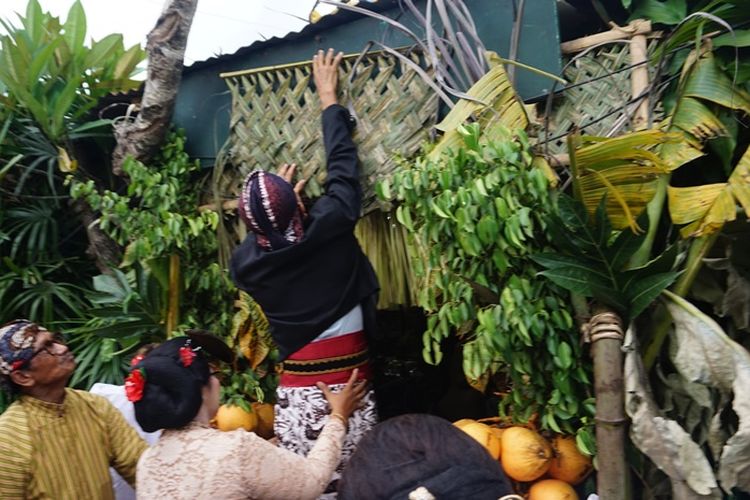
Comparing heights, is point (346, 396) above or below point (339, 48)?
below

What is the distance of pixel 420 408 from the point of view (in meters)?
4.41

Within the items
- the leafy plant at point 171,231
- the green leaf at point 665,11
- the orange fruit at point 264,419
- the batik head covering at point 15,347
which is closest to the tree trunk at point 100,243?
the leafy plant at point 171,231

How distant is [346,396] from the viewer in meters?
2.62

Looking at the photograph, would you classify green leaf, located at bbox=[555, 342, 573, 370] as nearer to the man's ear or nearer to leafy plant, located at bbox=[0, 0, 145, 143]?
the man's ear

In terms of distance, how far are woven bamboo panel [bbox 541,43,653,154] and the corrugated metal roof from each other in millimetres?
798

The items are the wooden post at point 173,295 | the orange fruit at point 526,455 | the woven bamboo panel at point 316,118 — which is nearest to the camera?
the orange fruit at point 526,455

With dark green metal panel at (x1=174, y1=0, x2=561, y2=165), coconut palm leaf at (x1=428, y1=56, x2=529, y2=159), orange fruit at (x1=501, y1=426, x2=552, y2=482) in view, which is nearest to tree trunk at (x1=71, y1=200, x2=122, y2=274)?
dark green metal panel at (x1=174, y1=0, x2=561, y2=165)

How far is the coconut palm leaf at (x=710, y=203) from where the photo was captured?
6.89ft

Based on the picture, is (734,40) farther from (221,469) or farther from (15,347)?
(15,347)

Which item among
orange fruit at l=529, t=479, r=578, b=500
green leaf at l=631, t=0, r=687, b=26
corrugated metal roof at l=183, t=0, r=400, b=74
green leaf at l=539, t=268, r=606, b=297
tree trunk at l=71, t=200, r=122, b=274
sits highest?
corrugated metal roof at l=183, t=0, r=400, b=74

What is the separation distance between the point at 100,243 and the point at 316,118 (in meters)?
1.56

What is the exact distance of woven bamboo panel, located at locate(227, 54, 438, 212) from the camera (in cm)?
289

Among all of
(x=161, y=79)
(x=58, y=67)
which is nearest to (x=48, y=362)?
(x=161, y=79)

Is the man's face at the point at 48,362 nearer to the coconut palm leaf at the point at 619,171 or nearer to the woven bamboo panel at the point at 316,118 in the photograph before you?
the woven bamboo panel at the point at 316,118
